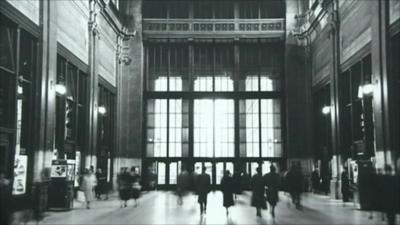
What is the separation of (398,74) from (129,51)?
21431mm

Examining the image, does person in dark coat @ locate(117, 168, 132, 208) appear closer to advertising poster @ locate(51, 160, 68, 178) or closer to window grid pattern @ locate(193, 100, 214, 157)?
advertising poster @ locate(51, 160, 68, 178)

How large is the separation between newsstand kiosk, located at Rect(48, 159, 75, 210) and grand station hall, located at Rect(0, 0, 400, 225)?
5cm

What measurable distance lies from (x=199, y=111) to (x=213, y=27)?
6.17 m

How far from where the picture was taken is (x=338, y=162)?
2794 centimetres

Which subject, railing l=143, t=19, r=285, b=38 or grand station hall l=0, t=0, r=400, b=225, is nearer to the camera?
grand station hall l=0, t=0, r=400, b=225

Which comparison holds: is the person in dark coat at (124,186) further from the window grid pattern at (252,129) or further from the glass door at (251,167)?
the window grid pattern at (252,129)

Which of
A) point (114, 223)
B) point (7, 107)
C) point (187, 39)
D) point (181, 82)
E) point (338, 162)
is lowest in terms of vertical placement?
point (114, 223)

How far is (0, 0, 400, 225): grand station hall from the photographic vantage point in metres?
18.2

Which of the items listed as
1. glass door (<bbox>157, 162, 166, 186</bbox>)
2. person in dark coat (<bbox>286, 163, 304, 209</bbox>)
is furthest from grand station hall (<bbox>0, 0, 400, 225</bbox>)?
glass door (<bbox>157, 162, 166, 186</bbox>)

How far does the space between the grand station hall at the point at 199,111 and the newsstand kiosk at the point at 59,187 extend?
0.05 meters

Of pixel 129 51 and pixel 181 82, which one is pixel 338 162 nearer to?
pixel 181 82

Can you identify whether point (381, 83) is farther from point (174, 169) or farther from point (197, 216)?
point (174, 169)

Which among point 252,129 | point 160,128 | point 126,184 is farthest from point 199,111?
point 126,184

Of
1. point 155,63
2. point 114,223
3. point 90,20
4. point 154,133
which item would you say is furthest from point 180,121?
point 114,223
